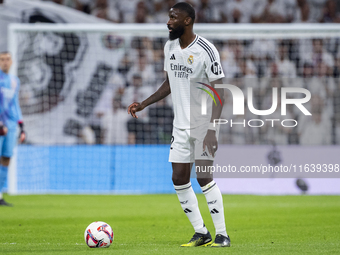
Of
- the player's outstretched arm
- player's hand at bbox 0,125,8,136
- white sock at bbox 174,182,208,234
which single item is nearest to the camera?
white sock at bbox 174,182,208,234

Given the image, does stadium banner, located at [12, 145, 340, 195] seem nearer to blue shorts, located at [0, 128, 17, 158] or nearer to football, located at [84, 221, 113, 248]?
blue shorts, located at [0, 128, 17, 158]

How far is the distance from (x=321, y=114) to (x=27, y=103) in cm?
697

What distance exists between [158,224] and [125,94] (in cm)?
698

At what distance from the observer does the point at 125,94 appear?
1408cm

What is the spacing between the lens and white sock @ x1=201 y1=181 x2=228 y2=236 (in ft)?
16.6

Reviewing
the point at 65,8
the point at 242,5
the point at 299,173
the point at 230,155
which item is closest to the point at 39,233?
the point at 230,155

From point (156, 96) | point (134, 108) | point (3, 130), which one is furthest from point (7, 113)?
point (156, 96)

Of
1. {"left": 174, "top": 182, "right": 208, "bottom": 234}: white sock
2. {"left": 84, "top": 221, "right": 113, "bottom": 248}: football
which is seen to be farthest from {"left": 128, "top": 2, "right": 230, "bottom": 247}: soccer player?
{"left": 84, "top": 221, "right": 113, "bottom": 248}: football

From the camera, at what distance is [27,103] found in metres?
13.8

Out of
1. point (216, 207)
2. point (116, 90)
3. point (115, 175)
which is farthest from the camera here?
point (116, 90)

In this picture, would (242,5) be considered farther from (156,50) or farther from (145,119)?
(145,119)

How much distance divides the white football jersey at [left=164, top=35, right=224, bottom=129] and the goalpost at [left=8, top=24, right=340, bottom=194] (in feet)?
23.8

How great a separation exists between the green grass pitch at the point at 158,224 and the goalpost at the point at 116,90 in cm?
91

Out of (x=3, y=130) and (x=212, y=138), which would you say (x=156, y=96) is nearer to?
(x=212, y=138)
